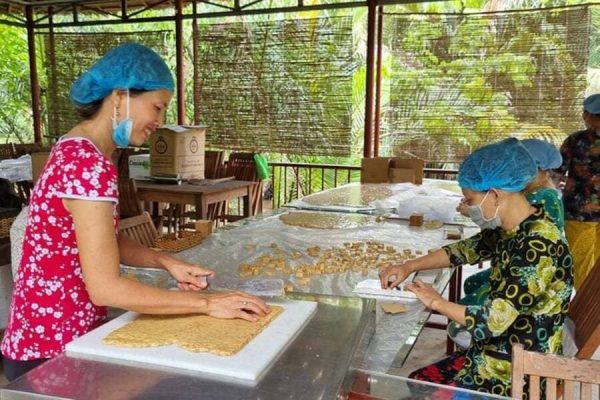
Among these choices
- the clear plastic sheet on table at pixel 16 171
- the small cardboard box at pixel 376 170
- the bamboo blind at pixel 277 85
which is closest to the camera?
the small cardboard box at pixel 376 170

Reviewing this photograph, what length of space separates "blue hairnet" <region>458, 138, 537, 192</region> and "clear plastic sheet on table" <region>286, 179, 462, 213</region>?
175cm

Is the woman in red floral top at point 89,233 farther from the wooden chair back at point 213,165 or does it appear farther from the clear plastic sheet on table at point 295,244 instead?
the wooden chair back at point 213,165

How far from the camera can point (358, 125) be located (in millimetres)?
8234

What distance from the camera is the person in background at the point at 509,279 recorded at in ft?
4.78

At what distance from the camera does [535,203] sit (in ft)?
5.60

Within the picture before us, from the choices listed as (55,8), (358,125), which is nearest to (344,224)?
(358,125)

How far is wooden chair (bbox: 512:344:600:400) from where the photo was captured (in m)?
1.17

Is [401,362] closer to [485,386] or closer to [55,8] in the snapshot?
[485,386]

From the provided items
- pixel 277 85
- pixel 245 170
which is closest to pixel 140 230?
pixel 245 170

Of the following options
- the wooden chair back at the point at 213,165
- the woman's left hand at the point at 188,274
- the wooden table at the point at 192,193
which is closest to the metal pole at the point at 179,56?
the wooden chair back at the point at 213,165

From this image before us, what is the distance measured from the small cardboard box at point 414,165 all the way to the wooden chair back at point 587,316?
256 centimetres

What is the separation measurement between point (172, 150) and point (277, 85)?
2.11 m

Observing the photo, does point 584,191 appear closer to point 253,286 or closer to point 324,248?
point 324,248

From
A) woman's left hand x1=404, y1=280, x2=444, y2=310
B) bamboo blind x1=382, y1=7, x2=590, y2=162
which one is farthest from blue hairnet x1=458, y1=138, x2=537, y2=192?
bamboo blind x1=382, y1=7, x2=590, y2=162
